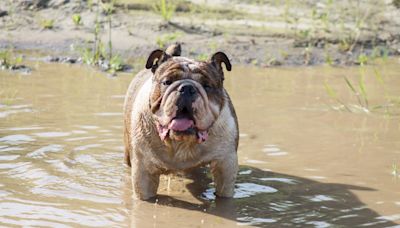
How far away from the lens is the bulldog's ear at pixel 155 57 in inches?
253

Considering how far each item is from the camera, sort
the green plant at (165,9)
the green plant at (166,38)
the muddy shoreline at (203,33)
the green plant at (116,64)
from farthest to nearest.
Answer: the green plant at (165,9), the muddy shoreline at (203,33), the green plant at (166,38), the green plant at (116,64)

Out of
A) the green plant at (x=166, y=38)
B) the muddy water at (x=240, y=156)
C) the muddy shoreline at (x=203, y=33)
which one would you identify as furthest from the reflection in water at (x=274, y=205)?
the muddy shoreline at (x=203, y=33)

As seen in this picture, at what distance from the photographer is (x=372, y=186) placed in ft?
23.0

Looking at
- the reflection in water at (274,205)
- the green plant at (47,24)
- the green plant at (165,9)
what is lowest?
the reflection in water at (274,205)

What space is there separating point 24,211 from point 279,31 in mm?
→ 7736

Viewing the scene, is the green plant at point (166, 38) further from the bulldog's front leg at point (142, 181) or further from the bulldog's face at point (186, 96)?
the bulldog's face at point (186, 96)

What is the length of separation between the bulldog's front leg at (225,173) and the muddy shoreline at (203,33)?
5.34 metres

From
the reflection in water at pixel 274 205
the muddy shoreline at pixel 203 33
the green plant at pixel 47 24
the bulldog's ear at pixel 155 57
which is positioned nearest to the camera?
the reflection in water at pixel 274 205

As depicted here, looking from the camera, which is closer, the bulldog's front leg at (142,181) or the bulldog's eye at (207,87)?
the bulldog's eye at (207,87)

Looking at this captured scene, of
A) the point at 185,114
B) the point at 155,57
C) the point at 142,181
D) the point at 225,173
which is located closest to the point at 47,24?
the point at 155,57

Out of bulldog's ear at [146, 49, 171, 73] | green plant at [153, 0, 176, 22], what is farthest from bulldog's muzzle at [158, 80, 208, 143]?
green plant at [153, 0, 176, 22]

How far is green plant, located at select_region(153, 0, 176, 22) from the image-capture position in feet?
42.9

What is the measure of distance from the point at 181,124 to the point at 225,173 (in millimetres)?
753

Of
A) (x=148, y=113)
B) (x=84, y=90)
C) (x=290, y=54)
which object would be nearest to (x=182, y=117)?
(x=148, y=113)
